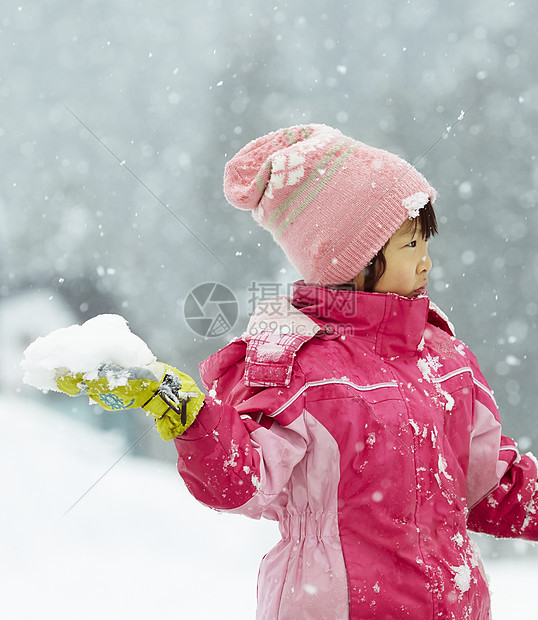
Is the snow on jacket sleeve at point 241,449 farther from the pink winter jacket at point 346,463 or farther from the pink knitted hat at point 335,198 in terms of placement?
the pink knitted hat at point 335,198

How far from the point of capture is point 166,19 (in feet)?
7.82

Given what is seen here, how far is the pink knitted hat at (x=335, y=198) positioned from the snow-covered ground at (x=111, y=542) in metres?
1.30

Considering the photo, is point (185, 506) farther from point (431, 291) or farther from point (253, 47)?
point (253, 47)

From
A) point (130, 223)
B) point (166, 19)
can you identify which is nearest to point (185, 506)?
point (130, 223)

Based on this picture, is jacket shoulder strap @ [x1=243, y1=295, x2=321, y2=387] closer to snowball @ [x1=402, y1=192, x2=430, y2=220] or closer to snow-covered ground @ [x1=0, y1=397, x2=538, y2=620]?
snowball @ [x1=402, y1=192, x2=430, y2=220]

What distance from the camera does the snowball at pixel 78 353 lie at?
0.69m

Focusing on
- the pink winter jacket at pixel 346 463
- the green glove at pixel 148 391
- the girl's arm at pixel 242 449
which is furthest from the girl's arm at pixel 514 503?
the green glove at pixel 148 391

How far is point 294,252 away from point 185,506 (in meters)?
1.51

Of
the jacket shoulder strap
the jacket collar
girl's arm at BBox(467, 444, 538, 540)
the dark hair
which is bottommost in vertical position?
girl's arm at BBox(467, 444, 538, 540)

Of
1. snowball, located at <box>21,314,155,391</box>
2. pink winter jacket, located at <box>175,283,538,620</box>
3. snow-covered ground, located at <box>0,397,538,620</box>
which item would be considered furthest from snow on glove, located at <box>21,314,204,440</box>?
snow-covered ground, located at <box>0,397,538,620</box>

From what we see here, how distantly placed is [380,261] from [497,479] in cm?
40

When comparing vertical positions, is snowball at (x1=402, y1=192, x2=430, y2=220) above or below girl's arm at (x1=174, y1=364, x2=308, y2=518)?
above

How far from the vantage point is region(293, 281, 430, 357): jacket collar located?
3.19 feet

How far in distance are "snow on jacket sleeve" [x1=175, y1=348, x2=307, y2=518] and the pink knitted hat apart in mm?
216
